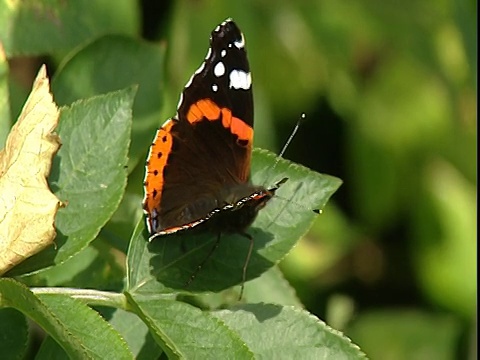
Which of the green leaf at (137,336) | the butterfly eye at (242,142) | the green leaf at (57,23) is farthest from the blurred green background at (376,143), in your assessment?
the green leaf at (137,336)

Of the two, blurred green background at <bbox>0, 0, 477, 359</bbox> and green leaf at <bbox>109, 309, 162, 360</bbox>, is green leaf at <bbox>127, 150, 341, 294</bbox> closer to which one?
green leaf at <bbox>109, 309, 162, 360</bbox>

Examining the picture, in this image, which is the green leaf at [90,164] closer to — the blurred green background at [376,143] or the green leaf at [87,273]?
the green leaf at [87,273]

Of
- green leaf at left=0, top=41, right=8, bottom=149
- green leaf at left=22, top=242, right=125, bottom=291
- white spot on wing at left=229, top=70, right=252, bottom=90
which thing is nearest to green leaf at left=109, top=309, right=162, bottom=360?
green leaf at left=22, top=242, right=125, bottom=291

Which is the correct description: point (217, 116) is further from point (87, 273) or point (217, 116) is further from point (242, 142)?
point (87, 273)

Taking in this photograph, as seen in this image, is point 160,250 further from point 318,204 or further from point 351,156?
point 351,156

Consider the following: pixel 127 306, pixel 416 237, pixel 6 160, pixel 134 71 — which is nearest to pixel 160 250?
pixel 127 306
